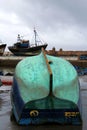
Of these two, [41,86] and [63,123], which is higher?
[41,86]

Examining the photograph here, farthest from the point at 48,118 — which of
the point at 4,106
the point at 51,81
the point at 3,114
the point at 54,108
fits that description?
the point at 4,106

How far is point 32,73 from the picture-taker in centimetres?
1189

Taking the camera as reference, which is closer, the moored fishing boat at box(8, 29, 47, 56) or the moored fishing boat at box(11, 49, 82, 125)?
the moored fishing boat at box(11, 49, 82, 125)

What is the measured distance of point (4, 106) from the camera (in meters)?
15.5

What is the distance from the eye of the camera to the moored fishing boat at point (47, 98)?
1097cm

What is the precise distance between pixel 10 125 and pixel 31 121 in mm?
→ 862

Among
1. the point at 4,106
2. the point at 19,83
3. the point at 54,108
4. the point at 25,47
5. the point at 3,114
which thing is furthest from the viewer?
the point at 25,47

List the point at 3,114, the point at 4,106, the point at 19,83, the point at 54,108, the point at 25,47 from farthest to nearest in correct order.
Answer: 1. the point at 25,47
2. the point at 4,106
3. the point at 3,114
4. the point at 19,83
5. the point at 54,108

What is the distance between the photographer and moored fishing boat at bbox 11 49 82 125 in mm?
10969

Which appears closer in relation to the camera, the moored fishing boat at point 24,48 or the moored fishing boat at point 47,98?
the moored fishing boat at point 47,98

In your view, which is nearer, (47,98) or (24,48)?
(47,98)

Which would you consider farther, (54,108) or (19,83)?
(19,83)

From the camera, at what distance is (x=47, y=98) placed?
10977 millimetres

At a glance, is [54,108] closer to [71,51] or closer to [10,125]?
[10,125]
